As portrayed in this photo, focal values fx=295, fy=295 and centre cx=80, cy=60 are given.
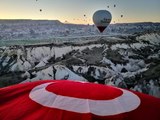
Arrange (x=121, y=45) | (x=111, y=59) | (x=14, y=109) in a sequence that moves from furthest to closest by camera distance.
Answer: (x=121, y=45) < (x=111, y=59) < (x=14, y=109)

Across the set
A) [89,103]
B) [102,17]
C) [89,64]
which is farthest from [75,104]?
[89,64]

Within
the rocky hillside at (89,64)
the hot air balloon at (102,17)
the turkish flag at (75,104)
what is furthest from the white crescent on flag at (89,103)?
the hot air balloon at (102,17)

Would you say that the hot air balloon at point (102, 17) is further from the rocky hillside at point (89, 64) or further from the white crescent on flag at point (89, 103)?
the white crescent on flag at point (89, 103)

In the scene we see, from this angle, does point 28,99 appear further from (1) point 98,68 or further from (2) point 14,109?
(1) point 98,68

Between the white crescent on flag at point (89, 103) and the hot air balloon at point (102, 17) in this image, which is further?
the hot air balloon at point (102, 17)

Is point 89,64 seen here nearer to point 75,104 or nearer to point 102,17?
point 102,17

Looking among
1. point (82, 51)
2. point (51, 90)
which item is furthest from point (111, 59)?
point (51, 90)

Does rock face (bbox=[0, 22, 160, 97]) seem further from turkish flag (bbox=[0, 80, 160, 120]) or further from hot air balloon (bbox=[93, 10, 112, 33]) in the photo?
turkish flag (bbox=[0, 80, 160, 120])
